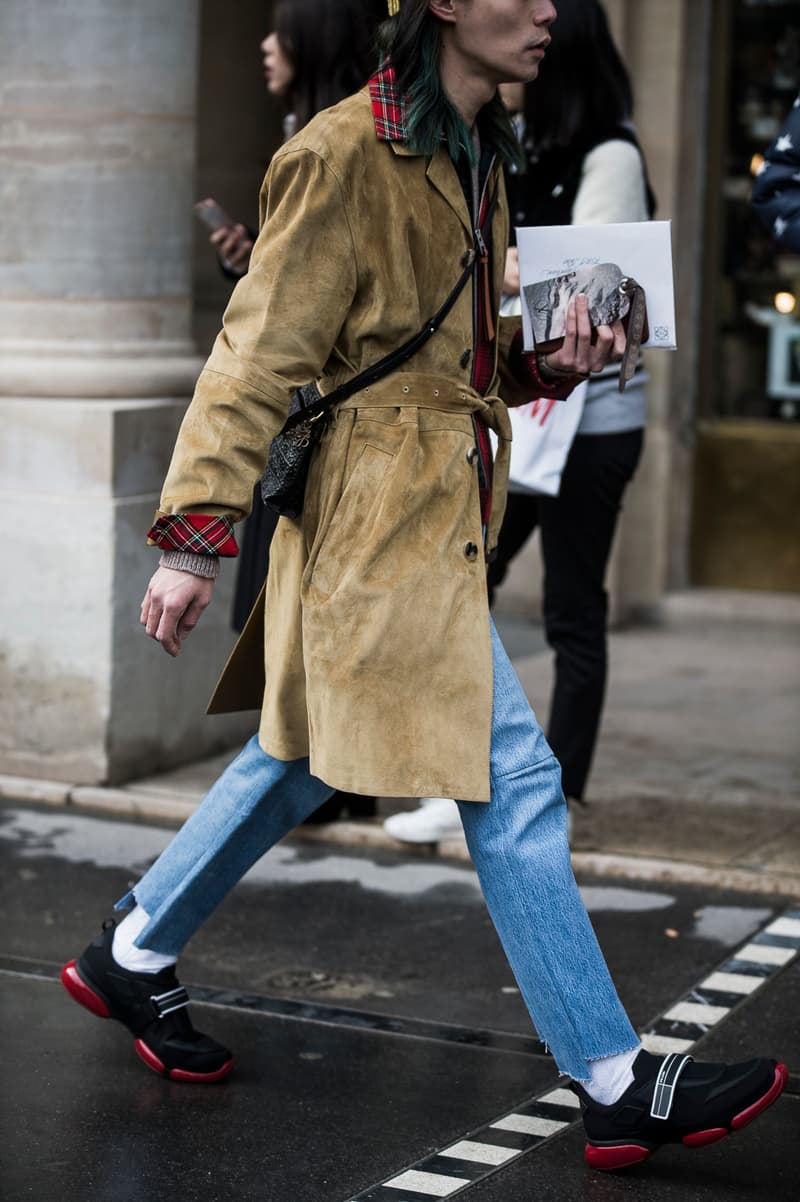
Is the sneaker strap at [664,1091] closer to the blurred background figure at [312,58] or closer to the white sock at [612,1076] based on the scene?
the white sock at [612,1076]

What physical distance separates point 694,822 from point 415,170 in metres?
2.72

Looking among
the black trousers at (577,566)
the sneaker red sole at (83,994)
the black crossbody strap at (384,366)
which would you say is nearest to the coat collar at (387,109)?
the black crossbody strap at (384,366)

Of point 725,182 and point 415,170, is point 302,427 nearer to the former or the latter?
point 415,170

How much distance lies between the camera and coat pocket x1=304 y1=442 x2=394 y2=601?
138 inches

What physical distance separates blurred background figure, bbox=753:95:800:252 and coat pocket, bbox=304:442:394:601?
1.39 meters

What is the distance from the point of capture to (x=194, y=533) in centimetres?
337

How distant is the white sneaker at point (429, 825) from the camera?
548cm

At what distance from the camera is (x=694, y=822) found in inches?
229

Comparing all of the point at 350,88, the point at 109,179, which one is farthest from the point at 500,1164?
the point at 109,179

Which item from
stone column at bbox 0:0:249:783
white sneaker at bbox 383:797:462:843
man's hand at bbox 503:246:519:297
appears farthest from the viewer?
stone column at bbox 0:0:249:783

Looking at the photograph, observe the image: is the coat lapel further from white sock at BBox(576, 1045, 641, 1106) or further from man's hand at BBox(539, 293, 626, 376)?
white sock at BBox(576, 1045, 641, 1106)

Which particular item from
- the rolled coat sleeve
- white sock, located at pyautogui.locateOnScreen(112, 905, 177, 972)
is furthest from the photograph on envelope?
white sock, located at pyautogui.locateOnScreen(112, 905, 177, 972)

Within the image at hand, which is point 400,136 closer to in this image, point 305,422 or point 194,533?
point 305,422

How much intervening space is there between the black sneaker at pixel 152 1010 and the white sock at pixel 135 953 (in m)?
0.01
